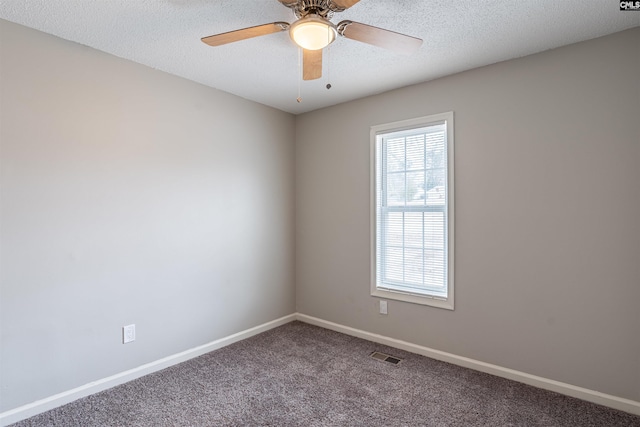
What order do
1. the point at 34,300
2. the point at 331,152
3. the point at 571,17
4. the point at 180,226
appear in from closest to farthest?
the point at 571,17 → the point at 34,300 → the point at 180,226 → the point at 331,152

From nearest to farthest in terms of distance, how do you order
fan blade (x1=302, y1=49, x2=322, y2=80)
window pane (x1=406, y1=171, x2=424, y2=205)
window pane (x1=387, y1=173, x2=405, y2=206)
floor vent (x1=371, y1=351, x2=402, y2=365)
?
fan blade (x1=302, y1=49, x2=322, y2=80), floor vent (x1=371, y1=351, x2=402, y2=365), window pane (x1=406, y1=171, x2=424, y2=205), window pane (x1=387, y1=173, x2=405, y2=206)

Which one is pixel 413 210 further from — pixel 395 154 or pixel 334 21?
pixel 334 21

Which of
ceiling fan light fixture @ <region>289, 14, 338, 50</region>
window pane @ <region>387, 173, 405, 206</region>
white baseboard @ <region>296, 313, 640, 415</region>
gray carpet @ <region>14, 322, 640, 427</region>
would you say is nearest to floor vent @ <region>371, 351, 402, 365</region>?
gray carpet @ <region>14, 322, 640, 427</region>

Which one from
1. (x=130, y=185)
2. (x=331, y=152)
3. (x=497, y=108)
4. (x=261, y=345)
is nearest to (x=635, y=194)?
(x=497, y=108)

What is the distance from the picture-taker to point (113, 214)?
256cm

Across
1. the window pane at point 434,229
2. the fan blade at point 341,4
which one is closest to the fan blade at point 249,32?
the fan blade at point 341,4

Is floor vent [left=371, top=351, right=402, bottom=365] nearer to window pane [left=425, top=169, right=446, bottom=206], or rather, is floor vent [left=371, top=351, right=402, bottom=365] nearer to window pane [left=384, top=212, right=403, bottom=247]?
window pane [left=384, top=212, right=403, bottom=247]

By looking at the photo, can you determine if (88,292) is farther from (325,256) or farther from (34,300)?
(325,256)

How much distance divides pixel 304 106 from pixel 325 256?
1.65 metres

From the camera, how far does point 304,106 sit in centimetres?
377

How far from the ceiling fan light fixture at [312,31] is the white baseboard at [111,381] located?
2.61 meters

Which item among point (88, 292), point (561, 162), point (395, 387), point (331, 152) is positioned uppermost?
point (331, 152)

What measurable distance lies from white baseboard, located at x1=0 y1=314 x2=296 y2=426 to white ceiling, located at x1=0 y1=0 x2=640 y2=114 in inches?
92.9

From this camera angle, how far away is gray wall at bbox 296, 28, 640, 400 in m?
2.21
